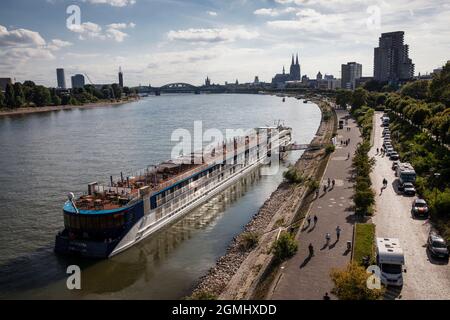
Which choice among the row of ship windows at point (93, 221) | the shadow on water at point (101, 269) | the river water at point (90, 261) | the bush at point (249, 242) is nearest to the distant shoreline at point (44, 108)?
the river water at point (90, 261)

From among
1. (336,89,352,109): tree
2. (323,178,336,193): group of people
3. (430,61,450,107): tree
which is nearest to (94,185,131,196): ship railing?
(323,178,336,193): group of people

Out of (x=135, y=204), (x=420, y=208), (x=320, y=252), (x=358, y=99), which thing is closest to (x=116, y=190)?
(x=135, y=204)

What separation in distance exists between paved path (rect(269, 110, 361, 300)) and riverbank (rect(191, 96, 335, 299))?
1486 mm

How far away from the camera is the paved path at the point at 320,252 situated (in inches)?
767

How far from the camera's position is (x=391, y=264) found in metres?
19.8

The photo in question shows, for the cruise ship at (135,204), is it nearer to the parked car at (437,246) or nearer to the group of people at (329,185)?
the group of people at (329,185)

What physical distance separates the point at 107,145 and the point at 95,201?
143ft

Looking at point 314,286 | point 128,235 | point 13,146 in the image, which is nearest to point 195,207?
point 128,235

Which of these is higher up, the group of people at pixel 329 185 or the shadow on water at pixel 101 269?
the group of people at pixel 329 185

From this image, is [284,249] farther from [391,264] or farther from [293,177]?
[293,177]

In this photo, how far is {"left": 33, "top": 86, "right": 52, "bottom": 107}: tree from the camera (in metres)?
150

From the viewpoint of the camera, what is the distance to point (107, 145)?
70250 mm

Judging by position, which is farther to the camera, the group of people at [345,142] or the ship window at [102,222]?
the group of people at [345,142]

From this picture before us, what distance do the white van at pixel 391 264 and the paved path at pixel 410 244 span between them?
423mm
